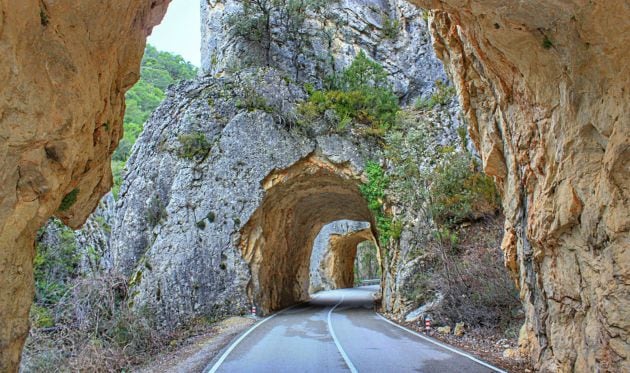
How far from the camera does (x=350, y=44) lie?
1099 inches

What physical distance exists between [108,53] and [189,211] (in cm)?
1383

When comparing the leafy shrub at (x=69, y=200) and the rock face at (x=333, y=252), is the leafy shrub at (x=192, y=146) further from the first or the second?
the rock face at (x=333, y=252)

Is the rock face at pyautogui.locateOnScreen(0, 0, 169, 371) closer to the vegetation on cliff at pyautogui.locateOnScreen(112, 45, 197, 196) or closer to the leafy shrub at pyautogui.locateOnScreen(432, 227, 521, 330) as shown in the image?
the leafy shrub at pyautogui.locateOnScreen(432, 227, 521, 330)

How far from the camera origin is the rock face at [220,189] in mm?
18453

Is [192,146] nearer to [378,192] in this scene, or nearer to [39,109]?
[378,192]

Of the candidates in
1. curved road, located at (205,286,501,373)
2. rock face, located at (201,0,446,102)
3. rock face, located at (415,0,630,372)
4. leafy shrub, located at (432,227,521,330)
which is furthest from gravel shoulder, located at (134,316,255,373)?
rock face, located at (201,0,446,102)

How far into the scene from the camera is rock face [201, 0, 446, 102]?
26.4 m

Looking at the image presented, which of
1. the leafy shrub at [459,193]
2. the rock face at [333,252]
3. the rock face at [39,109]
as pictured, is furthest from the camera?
the rock face at [333,252]

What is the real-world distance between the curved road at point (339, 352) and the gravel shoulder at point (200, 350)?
0.33m

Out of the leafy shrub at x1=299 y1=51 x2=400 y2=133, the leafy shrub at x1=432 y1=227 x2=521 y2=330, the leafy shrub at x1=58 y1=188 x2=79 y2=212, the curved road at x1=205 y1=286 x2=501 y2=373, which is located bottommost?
the curved road at x1=205 y1=286 x2=501 y2=373

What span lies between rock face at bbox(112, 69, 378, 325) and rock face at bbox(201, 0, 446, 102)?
4247 mm

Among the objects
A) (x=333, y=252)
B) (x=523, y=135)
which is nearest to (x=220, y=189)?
(x=523, y=135)

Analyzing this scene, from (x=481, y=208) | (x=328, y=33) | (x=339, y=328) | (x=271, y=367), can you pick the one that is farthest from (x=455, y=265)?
(x=328, y=33)

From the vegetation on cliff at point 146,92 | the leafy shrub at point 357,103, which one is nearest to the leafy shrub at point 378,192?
the leafy shrub at point 357,103
